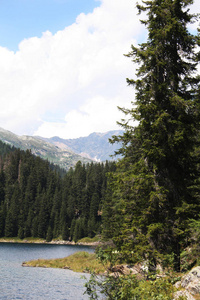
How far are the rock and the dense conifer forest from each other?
101121 mm

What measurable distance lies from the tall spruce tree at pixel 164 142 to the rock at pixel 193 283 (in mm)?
3226

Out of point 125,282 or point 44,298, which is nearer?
point 125,282

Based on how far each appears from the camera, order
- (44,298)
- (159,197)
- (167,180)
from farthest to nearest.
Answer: (44,298)
(167,180)
(159,197)

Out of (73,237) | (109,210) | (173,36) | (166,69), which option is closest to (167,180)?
(166,69)

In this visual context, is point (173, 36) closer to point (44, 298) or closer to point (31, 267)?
point (44, 298)

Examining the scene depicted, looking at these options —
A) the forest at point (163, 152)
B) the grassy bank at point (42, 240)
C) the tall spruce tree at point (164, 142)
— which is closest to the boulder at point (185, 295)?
the forest at point (163, 152)

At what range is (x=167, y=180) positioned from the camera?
18031 millimetres

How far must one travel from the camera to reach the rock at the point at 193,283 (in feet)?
37.4

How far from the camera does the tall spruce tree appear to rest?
1705 centimetres

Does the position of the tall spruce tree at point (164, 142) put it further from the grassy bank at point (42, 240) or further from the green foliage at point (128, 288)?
the grassy bank at point (42, 240)

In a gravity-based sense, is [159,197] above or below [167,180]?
below

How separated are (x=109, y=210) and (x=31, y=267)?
58.1 ft

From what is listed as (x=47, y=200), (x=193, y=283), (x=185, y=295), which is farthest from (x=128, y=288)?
(x=47, y=200)

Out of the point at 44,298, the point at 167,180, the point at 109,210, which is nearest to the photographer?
the point at 167,180
